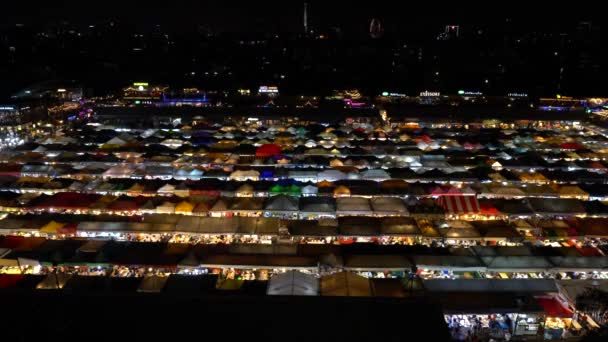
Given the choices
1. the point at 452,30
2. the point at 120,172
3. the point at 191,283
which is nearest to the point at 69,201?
the point at 120,172

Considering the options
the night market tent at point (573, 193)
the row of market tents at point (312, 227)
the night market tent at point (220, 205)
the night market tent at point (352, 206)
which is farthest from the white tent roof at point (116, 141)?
the night market tent at point (573, 193)

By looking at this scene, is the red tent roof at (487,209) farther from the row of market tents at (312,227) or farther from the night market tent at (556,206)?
the night market tent at (556,206)

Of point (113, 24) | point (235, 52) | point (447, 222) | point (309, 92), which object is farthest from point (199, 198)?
point (113, 24)

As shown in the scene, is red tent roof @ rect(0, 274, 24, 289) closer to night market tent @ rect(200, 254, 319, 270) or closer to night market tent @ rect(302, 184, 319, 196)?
night market tent @ rect(200, 254, 319, 270)

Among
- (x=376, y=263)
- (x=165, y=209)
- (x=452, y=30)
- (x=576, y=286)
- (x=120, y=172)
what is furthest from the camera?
(x=452, y=30)

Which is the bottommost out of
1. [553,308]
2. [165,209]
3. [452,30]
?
[553,308]

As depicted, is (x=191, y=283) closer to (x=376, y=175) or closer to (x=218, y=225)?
(x=218, y=225)

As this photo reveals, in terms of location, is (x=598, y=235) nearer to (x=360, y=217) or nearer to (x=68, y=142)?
(x=360, y=217)
